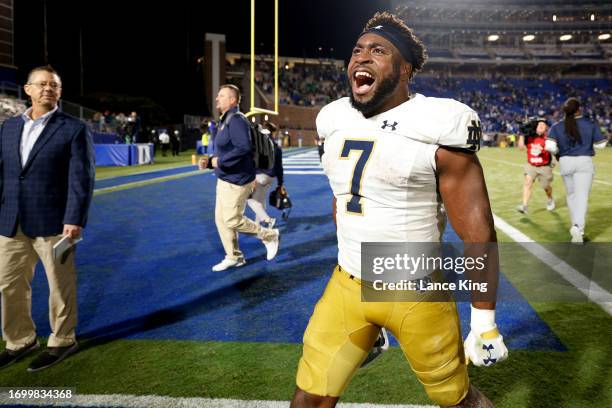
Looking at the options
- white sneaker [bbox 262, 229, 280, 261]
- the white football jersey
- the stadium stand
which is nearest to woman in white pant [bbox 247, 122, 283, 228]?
white sneaker [bbox 262, 229, 280, 261]

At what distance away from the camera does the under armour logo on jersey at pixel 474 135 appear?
1573 mm

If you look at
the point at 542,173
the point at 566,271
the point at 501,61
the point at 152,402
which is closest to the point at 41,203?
the point at 152,402

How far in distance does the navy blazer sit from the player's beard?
6.73 ft

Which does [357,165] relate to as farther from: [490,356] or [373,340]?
[490,356]

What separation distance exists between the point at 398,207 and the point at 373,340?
1.63ft

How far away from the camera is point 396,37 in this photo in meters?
1.76

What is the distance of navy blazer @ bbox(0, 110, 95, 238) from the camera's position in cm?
295

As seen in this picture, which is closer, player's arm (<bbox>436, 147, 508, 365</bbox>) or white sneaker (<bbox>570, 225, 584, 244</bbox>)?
player's arm (<bbox>436, 147, 508, 365</bbox>)

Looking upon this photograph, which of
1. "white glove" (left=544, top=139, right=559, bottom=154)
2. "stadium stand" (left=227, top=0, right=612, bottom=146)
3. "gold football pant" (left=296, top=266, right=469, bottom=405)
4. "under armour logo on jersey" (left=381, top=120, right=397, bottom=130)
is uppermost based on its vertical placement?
"stadium stand" (left=227, top=0, right=612, bottom=146)

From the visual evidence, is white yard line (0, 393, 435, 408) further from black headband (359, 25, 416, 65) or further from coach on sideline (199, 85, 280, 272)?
coach on sideline (199, 85, 280, 272)

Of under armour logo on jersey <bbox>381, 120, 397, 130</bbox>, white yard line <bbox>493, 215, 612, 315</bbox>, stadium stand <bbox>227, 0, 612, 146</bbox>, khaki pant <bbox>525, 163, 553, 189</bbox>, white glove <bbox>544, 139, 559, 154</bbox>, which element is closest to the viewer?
under armour logo on jersey <bbox>381, 120, 397, 130</bbox>

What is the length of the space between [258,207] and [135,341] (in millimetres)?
3621

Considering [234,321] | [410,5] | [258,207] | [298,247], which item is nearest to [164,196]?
[258,207]

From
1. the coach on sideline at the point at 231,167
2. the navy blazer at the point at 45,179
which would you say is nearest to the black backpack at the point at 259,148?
the coach on sideline at the point at 231,167
